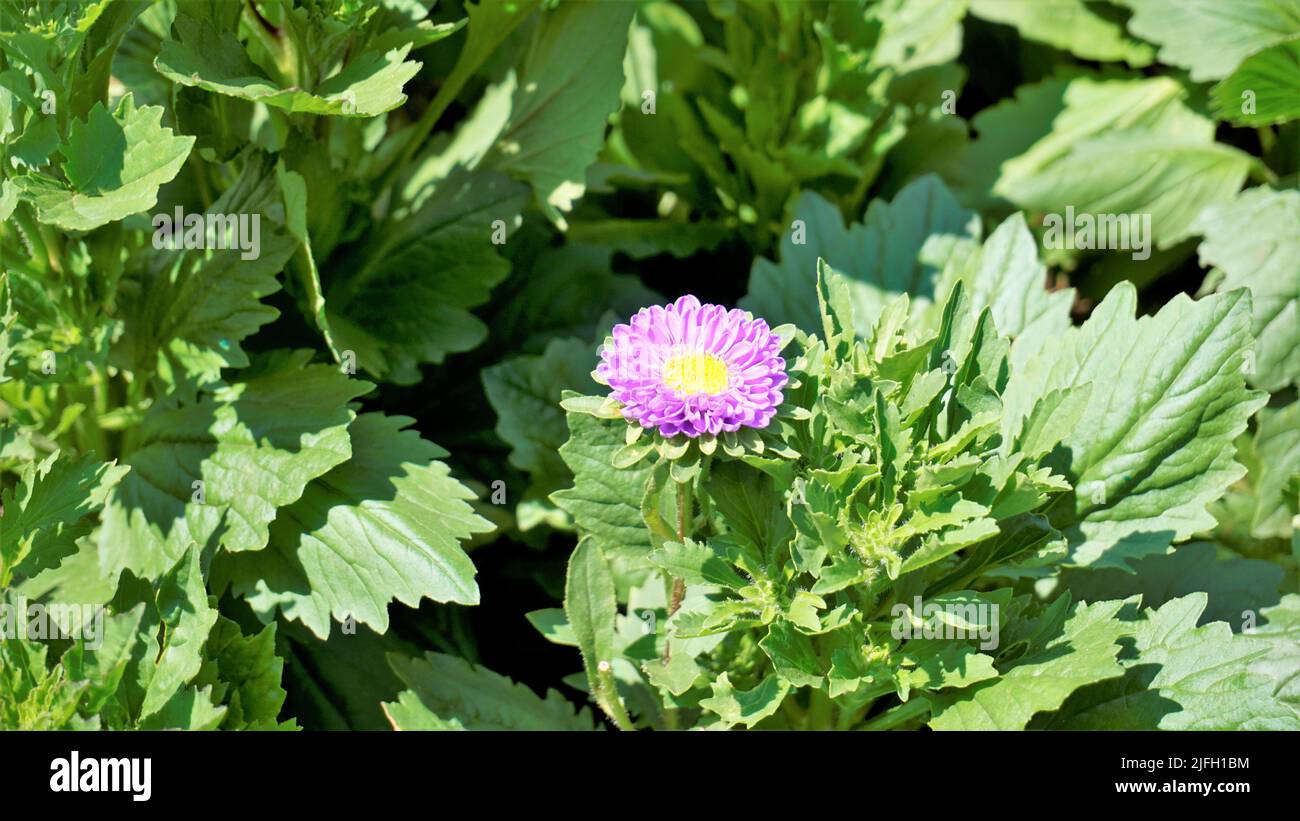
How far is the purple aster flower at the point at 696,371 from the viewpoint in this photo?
1733 mm

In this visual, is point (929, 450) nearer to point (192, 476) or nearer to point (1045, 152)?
point (192, 476)

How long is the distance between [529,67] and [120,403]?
1072 millimetres

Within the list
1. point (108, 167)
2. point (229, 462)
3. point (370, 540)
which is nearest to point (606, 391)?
point (370, 540)

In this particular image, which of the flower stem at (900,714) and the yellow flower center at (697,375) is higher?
the yellow flower center at (697,375)

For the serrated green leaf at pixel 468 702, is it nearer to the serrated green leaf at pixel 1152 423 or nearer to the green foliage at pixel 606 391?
the green foliage at pixel 606 391

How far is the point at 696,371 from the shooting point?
68.5 inches

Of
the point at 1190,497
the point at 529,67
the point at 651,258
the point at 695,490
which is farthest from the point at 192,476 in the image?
the point at 1190,497

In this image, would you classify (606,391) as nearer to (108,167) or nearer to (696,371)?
(696,371)

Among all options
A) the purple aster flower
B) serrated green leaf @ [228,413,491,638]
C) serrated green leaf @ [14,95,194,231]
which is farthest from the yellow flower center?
serrated green leaf @ [14,95,194,231]

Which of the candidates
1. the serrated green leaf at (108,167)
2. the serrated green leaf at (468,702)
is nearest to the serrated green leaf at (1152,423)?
the serrated green leaf at (468,702)

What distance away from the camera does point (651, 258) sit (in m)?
3.40

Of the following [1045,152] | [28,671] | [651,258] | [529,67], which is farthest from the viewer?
[651,258]
